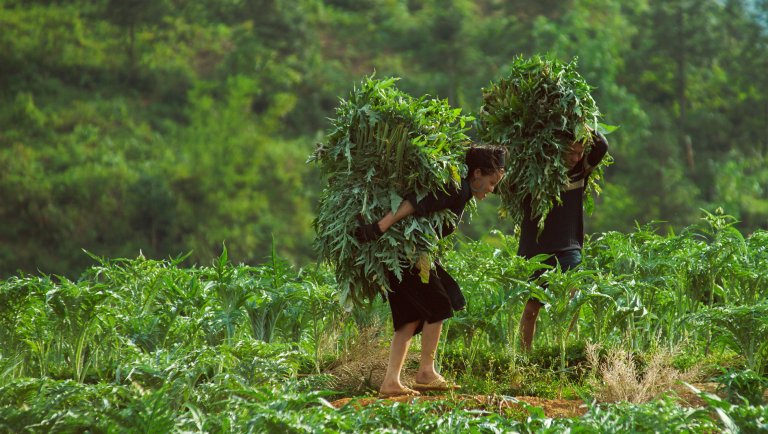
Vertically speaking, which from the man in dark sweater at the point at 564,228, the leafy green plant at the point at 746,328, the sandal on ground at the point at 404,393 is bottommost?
the sandal on ground at the point at 404,393

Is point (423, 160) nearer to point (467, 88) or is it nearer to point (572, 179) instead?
point (572, 179)

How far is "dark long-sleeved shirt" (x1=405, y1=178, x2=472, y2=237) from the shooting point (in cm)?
595

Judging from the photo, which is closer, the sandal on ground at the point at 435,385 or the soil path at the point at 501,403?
the soil path at the point at 501,403

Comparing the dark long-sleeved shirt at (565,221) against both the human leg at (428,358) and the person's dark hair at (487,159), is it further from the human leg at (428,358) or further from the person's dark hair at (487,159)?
the human leg at (428,358)

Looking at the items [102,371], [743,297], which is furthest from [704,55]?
[102,371]

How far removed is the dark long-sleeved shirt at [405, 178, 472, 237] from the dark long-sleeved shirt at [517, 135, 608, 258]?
3.57 ft

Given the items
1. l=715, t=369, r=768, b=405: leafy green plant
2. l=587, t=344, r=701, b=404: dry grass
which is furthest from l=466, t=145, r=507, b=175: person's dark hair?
l=715, t=369, r=768, b=405: leafy green plant

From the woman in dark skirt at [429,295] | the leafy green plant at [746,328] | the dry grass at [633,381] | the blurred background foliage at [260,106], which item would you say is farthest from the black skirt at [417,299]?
the blurred background foliage at [260,106]

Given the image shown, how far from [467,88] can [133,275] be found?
2670 cm

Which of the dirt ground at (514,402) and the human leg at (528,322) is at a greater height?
the human leg at (528,322)

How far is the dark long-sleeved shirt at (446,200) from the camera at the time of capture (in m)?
5.95

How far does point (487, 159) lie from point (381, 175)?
61 cm

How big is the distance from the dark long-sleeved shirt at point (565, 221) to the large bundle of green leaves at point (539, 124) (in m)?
0.08

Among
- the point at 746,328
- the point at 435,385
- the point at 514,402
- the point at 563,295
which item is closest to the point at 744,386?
the point at 746,328
